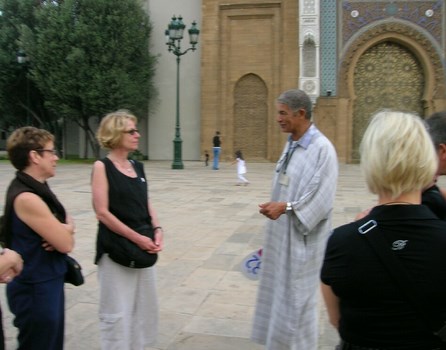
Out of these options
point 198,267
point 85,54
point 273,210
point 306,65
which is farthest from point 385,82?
point 273,210

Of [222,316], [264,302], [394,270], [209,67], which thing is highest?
[209,67]

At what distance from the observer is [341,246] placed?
162 cm

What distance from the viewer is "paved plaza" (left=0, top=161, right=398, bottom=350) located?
4.07 metres

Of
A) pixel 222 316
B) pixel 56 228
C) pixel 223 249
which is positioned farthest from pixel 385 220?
pixel 223 249

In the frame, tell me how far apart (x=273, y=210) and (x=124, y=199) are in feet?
3.14

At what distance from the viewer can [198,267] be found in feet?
19.9

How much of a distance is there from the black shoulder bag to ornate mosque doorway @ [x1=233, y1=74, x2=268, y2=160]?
23601 mm

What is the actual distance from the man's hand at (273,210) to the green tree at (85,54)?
71.1ft

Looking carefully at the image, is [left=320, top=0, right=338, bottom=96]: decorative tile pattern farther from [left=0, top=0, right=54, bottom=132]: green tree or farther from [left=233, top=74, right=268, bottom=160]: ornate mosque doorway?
[left=0, top=0, right=54, bottom=132]: green tree

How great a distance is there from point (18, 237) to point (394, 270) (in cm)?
204

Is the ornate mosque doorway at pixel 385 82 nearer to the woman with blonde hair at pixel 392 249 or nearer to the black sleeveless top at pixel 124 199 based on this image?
the black sleeveless top at pixel 124 199

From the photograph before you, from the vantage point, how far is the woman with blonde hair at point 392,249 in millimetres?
1542

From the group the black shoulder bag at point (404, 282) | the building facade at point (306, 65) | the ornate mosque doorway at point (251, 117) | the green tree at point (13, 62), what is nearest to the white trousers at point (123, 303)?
the black shoulder bag at point (404, 282)

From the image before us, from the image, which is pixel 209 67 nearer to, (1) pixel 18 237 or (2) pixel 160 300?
(2) pixel 160 300
